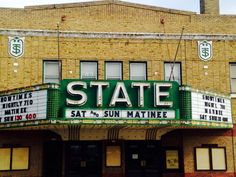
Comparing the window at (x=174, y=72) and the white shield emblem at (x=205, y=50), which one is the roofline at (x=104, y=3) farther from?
the window at (x=174, y=72)

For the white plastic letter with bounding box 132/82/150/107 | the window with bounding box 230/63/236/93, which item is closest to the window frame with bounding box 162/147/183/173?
the window with bounding box 230/63/236/93

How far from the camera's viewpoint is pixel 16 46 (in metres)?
22.8

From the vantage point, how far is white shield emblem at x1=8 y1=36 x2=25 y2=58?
74.5ft

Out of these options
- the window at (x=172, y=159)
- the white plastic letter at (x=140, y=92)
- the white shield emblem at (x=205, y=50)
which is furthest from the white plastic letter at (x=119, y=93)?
the white shield emblem at (x=205, y=50)

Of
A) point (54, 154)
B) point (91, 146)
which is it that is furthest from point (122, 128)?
point (54, 154)

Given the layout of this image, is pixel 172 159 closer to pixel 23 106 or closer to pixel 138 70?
pixel 138 70

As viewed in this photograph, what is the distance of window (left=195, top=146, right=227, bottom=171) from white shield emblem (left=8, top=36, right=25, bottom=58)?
1027 cm

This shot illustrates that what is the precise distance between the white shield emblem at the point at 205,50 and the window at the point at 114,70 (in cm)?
436

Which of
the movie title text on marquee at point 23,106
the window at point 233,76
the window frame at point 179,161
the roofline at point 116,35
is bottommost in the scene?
the window frame at point 179,161

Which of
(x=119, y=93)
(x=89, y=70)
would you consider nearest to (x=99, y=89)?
(x=119, y=93)

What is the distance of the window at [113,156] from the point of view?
22.5 metres

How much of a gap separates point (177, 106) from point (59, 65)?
270 inches

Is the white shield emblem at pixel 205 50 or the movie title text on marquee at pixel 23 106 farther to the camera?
the white shield emblem at pixel 205 50

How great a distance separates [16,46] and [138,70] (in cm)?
636
